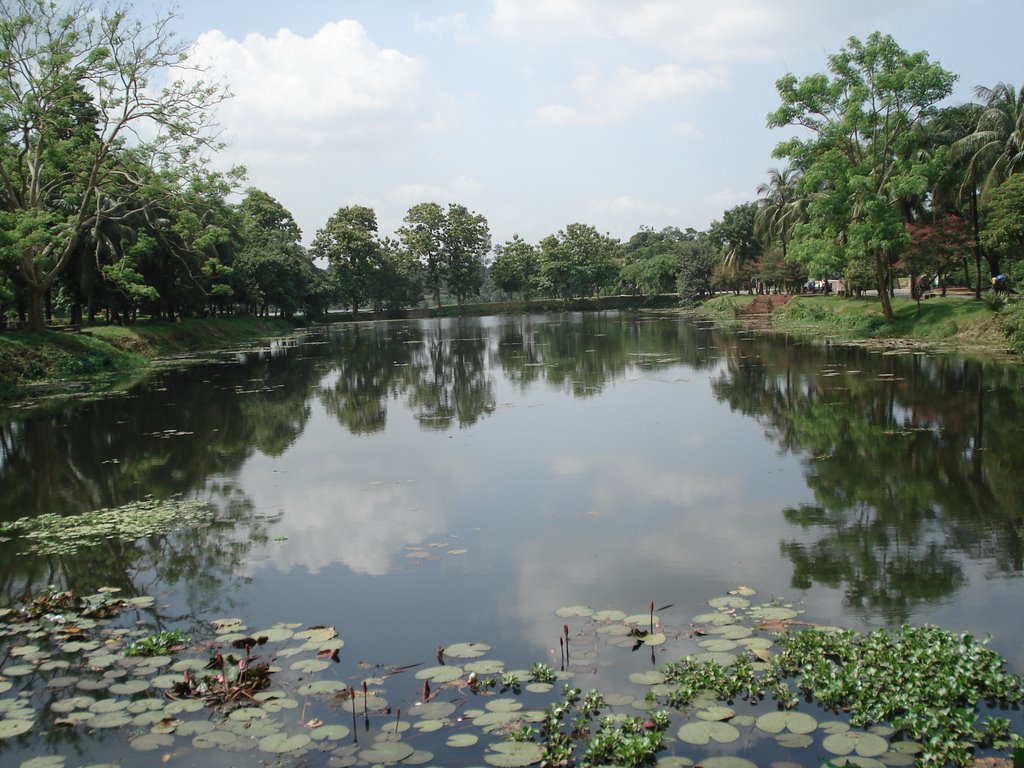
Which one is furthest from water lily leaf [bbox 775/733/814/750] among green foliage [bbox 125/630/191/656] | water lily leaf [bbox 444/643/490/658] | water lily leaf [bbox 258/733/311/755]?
green foliage [bbox 125/630/191/656]

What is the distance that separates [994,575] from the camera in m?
7.19

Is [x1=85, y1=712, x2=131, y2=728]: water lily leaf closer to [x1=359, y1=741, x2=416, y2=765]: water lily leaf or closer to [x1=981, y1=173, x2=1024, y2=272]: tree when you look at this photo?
[x1=359, y1=741, x2=416, y2=765]: water lily leaf

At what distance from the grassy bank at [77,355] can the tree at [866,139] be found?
2887 cm

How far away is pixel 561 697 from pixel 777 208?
6302 cm

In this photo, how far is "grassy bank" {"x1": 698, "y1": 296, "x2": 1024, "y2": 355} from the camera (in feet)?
85.0

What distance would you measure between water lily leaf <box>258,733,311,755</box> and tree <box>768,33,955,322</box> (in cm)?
3174

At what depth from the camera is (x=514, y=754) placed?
4750 mm

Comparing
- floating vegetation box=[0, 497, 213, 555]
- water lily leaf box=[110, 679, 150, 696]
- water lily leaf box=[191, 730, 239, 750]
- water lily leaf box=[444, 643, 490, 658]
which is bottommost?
water lily leaf box=[191, 730, 239, 750]

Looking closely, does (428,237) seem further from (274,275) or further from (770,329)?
(770,329)

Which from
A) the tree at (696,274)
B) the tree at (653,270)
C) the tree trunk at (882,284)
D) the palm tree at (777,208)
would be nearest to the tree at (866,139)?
the tree trunk at (882,284)

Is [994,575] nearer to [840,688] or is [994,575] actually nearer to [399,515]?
[840,688]

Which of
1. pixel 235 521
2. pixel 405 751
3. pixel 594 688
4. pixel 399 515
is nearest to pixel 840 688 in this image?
pixel 594 688

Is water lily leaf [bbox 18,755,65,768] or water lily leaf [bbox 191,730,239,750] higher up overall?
water lily leaf [bbox 191,730,239,750]

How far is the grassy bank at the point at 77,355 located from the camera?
27.7 m
